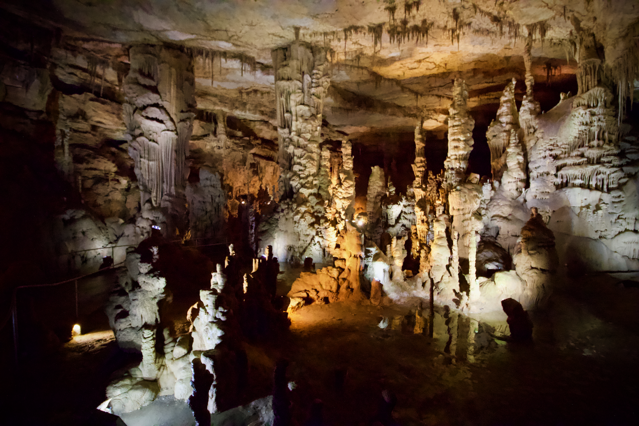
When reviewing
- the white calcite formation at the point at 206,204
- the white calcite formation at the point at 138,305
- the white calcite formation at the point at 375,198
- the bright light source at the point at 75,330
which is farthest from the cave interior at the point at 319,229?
the white calcite formation at the point at 206,204

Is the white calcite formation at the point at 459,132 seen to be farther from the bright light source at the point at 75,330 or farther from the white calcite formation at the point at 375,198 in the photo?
the bright light source at the point at 75,330

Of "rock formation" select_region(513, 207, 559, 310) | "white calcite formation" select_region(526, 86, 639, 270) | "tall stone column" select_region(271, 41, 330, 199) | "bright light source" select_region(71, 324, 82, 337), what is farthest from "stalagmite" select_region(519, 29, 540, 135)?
"bright light source" select_region(71, 324, 82, 337)

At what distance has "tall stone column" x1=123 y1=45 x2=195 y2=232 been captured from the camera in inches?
412

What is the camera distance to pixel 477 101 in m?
16.1

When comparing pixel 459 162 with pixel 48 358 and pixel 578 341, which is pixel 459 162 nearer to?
pixel 578 341

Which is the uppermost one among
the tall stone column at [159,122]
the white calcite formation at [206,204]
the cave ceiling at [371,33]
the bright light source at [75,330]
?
the cave ceiling at [371,33]

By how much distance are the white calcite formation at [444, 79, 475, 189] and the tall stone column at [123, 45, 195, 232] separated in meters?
10.0

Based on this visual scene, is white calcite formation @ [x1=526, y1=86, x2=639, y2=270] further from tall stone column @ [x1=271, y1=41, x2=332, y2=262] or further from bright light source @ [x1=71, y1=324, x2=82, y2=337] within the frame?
bright light source @ [x1=71, y1=324, x2=82, y2=337]

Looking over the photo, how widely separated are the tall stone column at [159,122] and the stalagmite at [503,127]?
11709 millimetres

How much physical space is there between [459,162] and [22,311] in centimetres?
1372

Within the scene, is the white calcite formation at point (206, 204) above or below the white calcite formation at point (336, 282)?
above

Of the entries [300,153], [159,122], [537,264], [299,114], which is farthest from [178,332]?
[537,264]

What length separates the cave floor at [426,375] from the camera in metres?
4.70

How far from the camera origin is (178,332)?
261 inches
